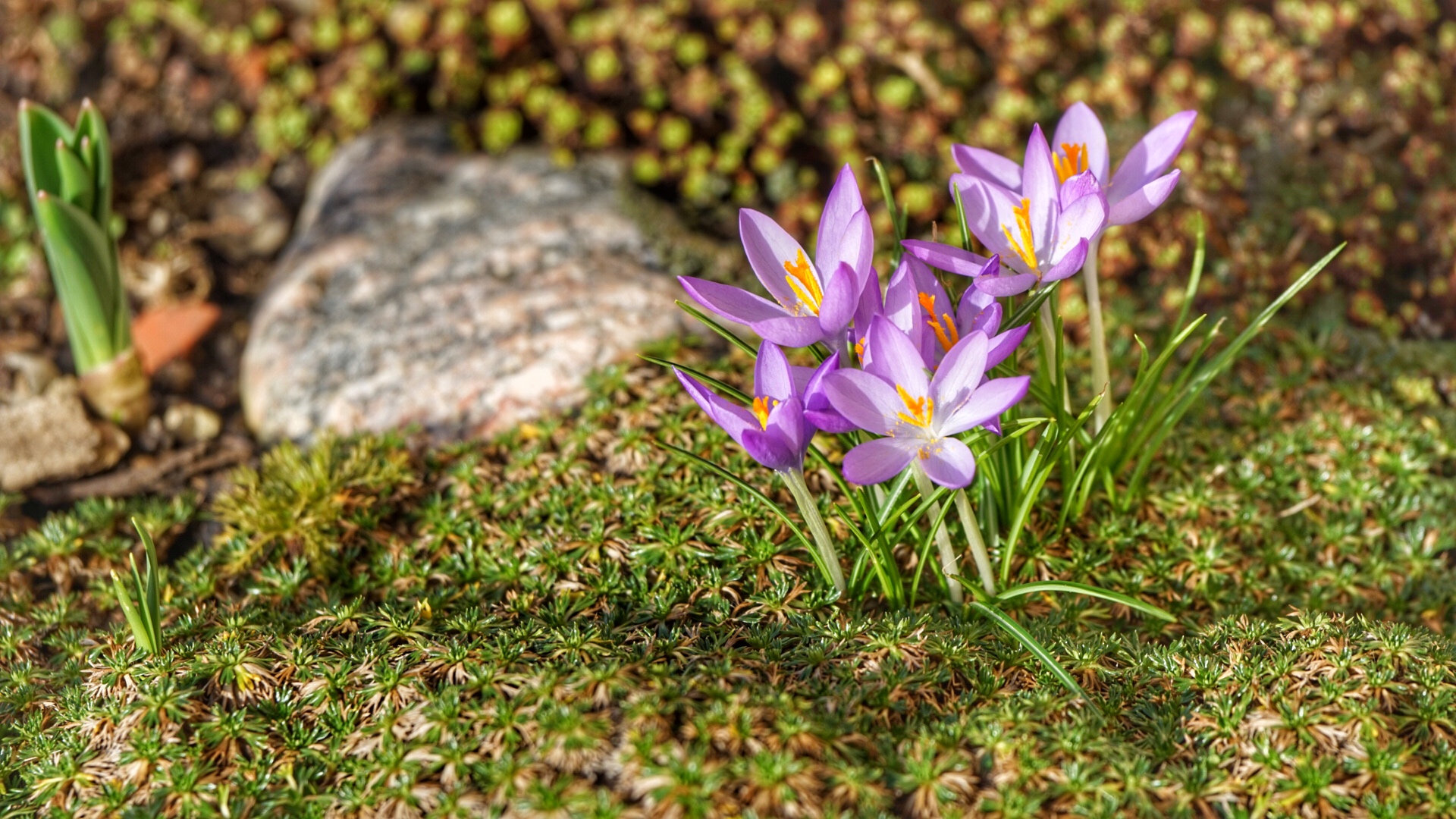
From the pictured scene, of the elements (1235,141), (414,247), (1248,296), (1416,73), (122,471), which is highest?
(1416,73)

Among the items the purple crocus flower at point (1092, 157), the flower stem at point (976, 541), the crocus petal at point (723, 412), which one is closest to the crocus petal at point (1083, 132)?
the purple crocus flower at point (1092, 157)

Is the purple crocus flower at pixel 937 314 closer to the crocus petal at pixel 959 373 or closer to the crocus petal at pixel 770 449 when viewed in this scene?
the crocus petal at pixel 959 373

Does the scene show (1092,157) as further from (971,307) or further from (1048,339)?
(971,307)

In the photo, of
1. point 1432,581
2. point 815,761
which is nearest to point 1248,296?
point 1432,581

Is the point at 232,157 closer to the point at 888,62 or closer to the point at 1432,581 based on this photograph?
the point at 888,62

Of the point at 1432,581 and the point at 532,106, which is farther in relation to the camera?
the point at 532,106

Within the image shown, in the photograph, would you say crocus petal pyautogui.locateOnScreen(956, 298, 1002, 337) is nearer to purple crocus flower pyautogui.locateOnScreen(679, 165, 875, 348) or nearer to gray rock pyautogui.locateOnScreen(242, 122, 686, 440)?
purple crocus flower pyautogui.locateOnScreen(679, 165, 875, 348)
